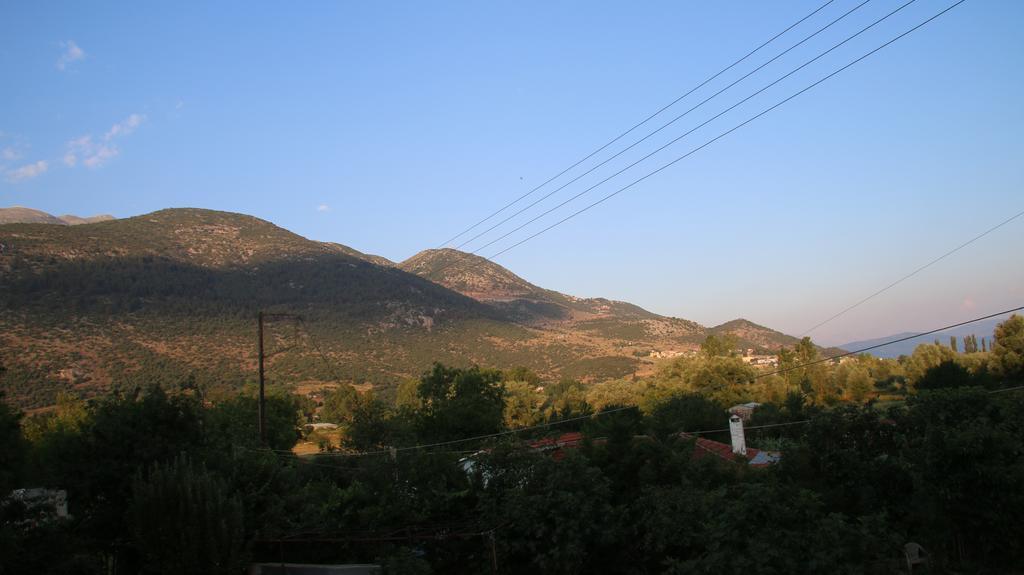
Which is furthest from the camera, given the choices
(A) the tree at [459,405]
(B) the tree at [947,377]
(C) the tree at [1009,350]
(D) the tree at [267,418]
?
(C) the tree at [1009,350]

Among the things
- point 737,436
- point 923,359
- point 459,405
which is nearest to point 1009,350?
point 923,359

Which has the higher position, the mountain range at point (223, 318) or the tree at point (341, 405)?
the mountain range at point (223, 318)

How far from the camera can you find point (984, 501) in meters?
16.0

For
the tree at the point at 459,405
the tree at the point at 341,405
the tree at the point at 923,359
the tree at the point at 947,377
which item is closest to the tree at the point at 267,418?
the tree at the point at 341,405

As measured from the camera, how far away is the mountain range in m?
Answer: 61.9

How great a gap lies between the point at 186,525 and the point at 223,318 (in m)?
64.6

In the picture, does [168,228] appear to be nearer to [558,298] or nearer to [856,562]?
[558,298]

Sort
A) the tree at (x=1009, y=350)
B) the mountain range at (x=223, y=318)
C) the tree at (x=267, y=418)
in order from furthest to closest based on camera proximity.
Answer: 1. the mountain range at (x=223, y=318)
2. the tree at (x=1009, y=350)
3. the tree at (x=267, y=418)

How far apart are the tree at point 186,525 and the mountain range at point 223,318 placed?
29540mm

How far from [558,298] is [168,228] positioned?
292 ft

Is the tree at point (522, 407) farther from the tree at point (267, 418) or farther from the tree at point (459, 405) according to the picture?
the tree at point (267, 418)

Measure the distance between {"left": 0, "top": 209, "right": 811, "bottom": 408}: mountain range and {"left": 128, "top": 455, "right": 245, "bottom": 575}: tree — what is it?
29540 millimetres

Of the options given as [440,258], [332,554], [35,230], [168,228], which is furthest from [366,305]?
[332,554]

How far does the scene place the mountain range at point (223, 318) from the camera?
61875mm
